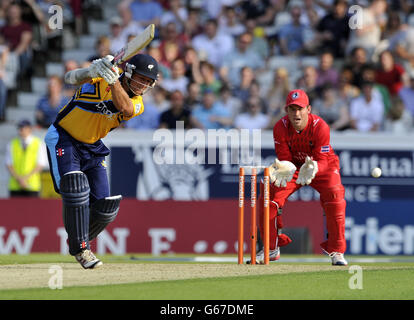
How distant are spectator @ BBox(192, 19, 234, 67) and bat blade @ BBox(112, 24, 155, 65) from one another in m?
8.27

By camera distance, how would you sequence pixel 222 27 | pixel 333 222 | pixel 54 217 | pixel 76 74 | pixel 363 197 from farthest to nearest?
pixel 222 27 → pixel 363 197 → pixel 54 217 → pixel 333 222 → pixel 76 74

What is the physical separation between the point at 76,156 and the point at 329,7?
9.36 m

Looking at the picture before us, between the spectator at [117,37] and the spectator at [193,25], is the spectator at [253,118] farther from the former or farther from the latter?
the spectator at [117,37]

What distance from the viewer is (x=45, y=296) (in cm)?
752

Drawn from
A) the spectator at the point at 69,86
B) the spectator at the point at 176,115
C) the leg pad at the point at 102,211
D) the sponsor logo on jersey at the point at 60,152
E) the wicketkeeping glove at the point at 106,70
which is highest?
the spectator at the point at 69,86

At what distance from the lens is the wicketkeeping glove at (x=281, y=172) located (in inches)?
386

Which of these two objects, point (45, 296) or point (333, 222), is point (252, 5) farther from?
point (45, 296)

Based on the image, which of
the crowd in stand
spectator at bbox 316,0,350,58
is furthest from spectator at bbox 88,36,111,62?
spectator at bbox 316,0,350,58

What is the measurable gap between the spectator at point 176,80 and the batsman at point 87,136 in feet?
22.2

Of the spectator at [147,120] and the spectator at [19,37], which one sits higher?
the spectator at [19,37]

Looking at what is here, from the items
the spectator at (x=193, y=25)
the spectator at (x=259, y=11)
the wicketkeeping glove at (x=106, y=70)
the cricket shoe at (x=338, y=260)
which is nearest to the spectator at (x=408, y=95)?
the spectator at (x=259, y=11)

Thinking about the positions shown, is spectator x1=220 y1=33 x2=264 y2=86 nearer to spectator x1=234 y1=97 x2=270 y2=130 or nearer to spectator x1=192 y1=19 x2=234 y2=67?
spectator x1=192 y1=19 x2=234 y2=67

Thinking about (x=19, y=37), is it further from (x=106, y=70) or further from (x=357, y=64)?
(x=106, y=70)

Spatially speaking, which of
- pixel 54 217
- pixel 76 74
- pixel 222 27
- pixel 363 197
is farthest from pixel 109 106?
pixel 222 27
